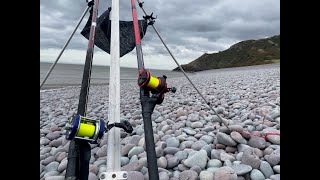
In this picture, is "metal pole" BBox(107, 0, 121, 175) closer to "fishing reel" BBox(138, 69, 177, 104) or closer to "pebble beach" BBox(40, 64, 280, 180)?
"fishing reel" BBox(138, 69, 177, 104)

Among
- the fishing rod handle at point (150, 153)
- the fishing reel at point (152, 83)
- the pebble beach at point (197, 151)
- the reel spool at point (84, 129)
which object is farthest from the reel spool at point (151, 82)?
the pebble beach at point (197, 151)

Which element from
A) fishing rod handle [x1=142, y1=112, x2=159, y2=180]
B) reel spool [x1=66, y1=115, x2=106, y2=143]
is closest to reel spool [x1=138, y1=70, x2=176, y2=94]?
fishing rod handle [x1=142, y1=112, x2=159, y2=180]

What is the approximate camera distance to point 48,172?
320cm

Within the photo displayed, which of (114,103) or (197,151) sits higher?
(114,103)

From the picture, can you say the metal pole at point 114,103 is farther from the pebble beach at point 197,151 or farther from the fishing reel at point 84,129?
the pebble beach at point 197,151

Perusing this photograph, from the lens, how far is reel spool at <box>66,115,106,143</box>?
199 cm

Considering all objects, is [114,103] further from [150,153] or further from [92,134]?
[150,153]

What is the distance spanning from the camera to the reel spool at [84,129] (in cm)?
199

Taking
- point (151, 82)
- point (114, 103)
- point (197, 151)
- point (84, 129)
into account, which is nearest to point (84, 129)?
point (84, 129)

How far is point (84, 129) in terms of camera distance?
203 cm

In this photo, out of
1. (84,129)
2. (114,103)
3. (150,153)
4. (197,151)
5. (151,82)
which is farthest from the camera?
(197,151)
